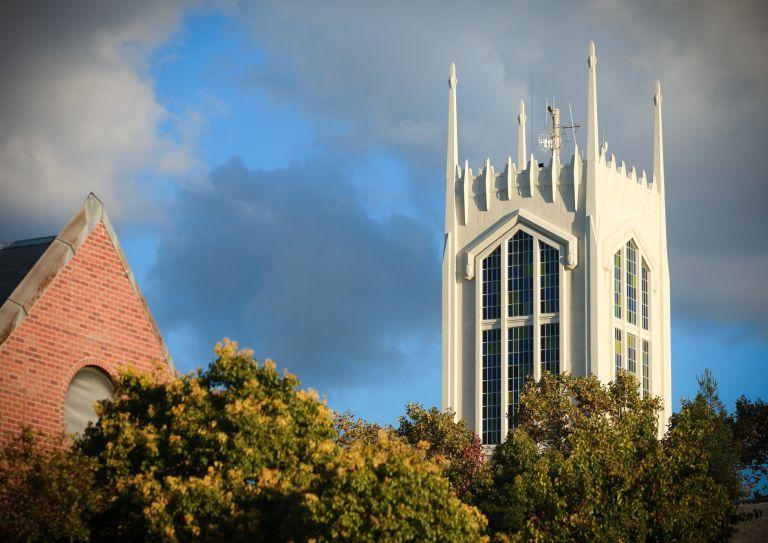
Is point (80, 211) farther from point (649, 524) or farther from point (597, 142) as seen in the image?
point (597, 142)

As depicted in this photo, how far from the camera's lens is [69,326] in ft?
101

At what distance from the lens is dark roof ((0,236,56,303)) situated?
3044 cm

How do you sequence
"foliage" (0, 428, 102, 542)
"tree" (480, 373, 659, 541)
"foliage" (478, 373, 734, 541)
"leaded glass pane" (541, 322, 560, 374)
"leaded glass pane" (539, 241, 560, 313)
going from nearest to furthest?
"foliage" (0, 428, 102, 542), "tree" (480, 373, 659, 541), "foliage" (478, 373, 734, 541), "leaded glass pane" (541, 322, 560, 374), "leaded glass pane" (539, 241, 560, 313)

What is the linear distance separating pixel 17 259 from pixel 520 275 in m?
54.6

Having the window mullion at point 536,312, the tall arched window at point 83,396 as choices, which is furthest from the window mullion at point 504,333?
the tall arched window at point 83,396

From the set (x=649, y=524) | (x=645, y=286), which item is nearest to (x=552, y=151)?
(x=645, y=286)

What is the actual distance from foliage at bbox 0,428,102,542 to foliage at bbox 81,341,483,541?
113 cm

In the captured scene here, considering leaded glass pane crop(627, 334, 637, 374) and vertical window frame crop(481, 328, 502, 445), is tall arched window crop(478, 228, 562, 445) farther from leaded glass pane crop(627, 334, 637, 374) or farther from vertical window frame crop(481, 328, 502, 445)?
leaded glass pane crop(627, 334, 637, 374)

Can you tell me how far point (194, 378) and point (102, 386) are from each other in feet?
6.48

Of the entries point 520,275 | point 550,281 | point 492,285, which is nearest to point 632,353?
point 550,281

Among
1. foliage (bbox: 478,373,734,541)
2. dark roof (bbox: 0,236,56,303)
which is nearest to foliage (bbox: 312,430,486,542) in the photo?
foliage (bbox: 478,373,734,541)

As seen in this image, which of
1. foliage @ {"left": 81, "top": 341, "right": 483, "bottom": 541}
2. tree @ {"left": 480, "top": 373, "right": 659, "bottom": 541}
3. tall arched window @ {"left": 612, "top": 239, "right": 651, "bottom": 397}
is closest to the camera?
foliage @ {"left": 81, "top": 341, "right": 483, "bottom": 541}

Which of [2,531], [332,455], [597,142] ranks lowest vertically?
[2,531]

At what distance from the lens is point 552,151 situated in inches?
3455
